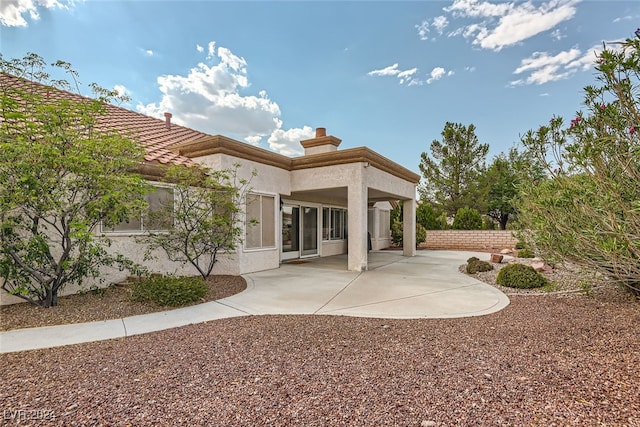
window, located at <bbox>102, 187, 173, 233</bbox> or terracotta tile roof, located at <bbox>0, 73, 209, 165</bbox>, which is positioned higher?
terracotta tile roof, located at <bbox>0, 73, 209, 165</bbox>

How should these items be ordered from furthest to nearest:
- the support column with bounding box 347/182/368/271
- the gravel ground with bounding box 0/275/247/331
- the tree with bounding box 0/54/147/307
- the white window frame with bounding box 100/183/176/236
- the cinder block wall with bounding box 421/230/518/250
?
the cinder block wall with bounding box 421/230/518/250
the support column with bounding box 347/182/368/271
the white window frame with bounding box 100/183/176/236
the gravel ground with bounding box 0/275/247/331
the tree with bounding box 0/54/147/307

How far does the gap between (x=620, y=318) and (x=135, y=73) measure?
14.9 metres

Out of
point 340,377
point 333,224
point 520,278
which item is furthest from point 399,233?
point 340,377

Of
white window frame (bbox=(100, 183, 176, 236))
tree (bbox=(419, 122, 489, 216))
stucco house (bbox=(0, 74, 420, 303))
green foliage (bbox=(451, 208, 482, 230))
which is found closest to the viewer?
white window frame (bbox=(100, 183, 176, 236))

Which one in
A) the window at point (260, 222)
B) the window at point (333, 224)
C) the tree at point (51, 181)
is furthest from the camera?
the window at point (333, 224)

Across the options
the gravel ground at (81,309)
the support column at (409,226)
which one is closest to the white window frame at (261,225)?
the gravel ground at (81,309)

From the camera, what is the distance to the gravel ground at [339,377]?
106 inches

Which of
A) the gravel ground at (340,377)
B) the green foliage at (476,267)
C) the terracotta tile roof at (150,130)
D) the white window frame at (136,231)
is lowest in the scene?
the gravel ground at (340,377)

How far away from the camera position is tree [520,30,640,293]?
3955 mm

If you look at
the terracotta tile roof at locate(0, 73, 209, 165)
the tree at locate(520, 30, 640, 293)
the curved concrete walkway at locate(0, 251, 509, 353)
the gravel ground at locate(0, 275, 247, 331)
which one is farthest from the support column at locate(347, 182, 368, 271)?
the terracotta tile roof at locate(0, 73, 209, 165)

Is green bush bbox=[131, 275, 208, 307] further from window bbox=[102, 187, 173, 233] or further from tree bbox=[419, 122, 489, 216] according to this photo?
tree bbox=[419, 122, 489, 216]

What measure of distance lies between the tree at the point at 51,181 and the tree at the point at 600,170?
24.1ft

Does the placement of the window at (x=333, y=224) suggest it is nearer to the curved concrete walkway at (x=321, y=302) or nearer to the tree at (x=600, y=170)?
the curved concrete walkway at (x=321, y=302)

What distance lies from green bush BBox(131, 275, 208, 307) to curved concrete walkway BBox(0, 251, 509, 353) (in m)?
0.29
